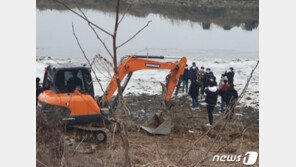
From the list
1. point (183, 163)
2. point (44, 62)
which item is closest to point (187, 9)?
point (44, 62)

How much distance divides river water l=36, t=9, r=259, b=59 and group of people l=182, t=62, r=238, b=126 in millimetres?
440

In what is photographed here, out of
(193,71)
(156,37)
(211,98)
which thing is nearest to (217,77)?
(193,71)

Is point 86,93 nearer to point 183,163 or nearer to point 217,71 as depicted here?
point 183,163

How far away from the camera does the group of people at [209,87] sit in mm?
6926

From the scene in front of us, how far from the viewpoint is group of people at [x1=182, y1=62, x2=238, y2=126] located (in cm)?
693

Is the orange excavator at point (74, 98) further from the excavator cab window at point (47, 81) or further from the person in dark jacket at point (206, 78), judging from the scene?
the person in dark jacket at point (206, 78)

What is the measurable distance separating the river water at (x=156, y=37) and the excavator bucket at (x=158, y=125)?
108 centimetres

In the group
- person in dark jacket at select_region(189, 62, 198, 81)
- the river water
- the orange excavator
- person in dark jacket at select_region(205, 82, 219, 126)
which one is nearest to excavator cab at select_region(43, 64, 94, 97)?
the orange excavator

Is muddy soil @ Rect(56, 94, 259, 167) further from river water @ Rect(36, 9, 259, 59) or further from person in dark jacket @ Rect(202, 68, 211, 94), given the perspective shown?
river water @ Rect(36, 9, 259, 59)

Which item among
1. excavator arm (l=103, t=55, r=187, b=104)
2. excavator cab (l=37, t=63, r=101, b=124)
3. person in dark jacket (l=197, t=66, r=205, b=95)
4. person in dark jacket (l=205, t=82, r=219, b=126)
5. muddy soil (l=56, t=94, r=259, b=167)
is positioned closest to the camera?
muddy soil (l=56, t=94, r=259, b=167)

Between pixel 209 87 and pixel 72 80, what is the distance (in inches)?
109

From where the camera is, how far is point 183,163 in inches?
101

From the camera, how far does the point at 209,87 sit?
23.2 ft

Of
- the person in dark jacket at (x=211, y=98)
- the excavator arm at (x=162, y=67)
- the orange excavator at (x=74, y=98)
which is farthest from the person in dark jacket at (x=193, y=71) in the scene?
the orange excavator at (x=74, y=98)
